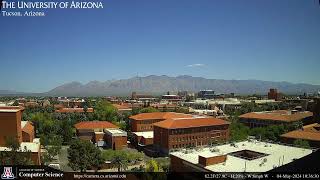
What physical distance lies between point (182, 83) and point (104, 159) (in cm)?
7260

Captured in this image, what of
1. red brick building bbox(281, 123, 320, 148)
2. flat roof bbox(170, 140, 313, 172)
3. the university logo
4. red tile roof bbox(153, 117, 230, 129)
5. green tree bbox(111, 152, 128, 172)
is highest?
the university logo

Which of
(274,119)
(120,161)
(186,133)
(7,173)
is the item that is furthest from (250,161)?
(274,119)

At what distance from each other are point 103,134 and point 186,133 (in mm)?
4038

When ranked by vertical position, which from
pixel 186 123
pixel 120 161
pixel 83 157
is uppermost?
pixel 186 123

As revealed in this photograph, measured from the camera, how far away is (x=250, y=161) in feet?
26.2

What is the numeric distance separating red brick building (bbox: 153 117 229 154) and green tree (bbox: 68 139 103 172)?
157 inches

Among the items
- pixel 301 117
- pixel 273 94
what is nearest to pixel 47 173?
pixel 301 117

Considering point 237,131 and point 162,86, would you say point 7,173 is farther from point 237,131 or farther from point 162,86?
point 162,86

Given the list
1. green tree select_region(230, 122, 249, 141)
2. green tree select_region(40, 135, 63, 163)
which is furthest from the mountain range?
green tree select_region(40, 135, 63, 163)

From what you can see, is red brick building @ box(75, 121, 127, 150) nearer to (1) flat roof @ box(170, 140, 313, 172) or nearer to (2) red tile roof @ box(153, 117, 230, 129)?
(2) red tile roof @ box(153, 117, 230, 129)

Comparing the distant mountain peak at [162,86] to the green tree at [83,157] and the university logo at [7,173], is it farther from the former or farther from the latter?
Result: the university logo at [7,173]

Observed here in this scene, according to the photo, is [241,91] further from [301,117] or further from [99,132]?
[99,132]

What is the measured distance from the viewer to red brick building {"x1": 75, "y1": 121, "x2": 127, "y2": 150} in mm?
14266

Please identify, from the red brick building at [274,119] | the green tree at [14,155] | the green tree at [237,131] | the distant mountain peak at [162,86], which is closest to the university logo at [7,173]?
the green tree at [14,155]
